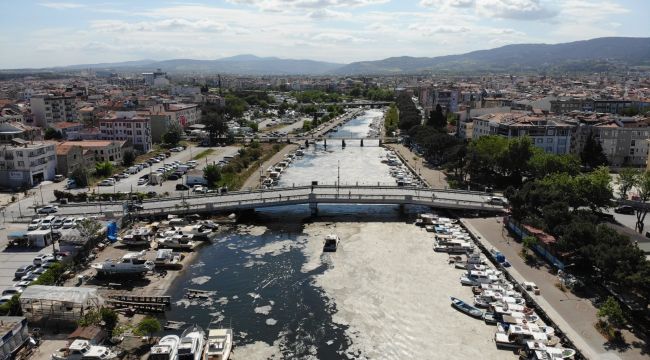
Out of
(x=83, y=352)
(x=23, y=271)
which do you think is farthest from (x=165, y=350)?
(x=23, y=271)

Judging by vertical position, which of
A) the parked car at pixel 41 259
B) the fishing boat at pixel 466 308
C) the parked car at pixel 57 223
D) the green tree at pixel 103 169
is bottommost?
the fishing boat at pixel 466 308

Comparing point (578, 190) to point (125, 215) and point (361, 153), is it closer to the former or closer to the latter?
point (125, 215)

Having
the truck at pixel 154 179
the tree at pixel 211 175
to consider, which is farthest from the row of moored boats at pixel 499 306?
the truck at pixel 154 179

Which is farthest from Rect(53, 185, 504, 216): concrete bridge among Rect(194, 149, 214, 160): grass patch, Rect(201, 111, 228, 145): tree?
Rect(201, 111, 228, 145): tree

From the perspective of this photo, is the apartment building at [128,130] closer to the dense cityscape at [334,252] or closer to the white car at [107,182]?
the dense cityscape at [334,252]

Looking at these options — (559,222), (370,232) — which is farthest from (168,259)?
(559,222)

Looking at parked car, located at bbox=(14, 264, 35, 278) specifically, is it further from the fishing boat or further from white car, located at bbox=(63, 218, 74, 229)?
the fishing boat
